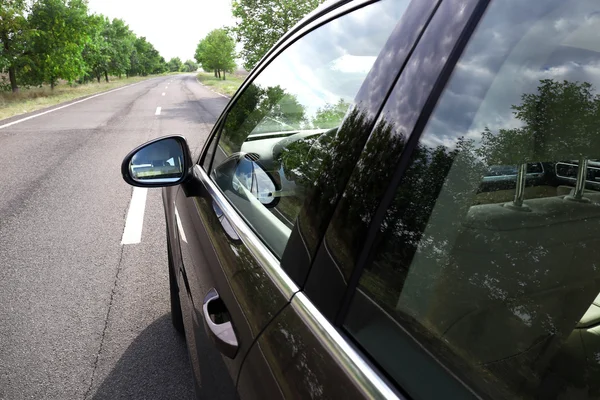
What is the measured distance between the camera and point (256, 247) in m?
1.21

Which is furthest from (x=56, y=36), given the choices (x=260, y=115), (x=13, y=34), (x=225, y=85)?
(x=260, y=115)

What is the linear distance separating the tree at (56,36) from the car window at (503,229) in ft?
108

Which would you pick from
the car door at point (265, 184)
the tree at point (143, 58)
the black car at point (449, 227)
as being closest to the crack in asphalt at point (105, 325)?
the car door at point (265, 184)

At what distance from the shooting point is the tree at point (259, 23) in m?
19.2

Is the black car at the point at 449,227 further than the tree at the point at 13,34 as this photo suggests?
No

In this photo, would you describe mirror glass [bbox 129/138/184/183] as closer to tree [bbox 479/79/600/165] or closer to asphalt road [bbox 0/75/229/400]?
asphalt road [bbox 0/75/229/400]

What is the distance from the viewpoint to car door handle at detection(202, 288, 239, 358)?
1077 millimetres

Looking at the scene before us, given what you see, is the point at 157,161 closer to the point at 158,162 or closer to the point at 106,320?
the point at 158,162

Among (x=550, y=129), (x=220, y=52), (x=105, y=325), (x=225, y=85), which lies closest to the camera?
(x=550, y=129)

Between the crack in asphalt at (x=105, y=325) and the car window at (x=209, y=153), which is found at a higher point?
the car window at (x=209, y=153)

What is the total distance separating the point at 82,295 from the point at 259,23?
19602mm

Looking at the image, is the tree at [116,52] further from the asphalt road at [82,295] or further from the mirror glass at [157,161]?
the mirror glass at [157,161]

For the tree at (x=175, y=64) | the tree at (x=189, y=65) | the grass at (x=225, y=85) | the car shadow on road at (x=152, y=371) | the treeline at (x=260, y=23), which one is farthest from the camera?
the tree at (x=189, y=65)

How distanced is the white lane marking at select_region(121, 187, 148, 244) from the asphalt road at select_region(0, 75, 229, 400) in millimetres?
61
